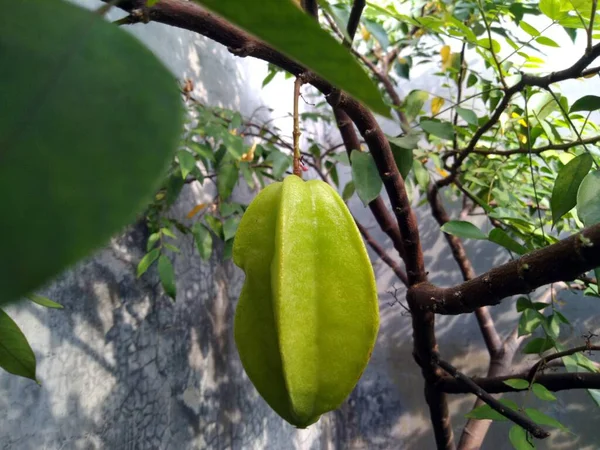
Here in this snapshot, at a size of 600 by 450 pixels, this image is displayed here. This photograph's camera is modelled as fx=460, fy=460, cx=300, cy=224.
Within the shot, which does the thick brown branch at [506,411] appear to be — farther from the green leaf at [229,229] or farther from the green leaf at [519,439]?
the green leaf at [229,229]

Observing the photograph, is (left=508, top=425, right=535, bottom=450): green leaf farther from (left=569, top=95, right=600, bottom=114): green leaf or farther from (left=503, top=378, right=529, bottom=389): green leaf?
(left=569, top=95, right=600, bottom=114): green leaf

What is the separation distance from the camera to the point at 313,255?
0.40m

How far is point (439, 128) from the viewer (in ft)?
2.45

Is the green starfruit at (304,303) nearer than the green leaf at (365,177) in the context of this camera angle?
Yes

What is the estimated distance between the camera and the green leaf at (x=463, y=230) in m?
0.62

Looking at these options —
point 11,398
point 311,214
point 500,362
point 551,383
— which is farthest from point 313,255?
point 500,362

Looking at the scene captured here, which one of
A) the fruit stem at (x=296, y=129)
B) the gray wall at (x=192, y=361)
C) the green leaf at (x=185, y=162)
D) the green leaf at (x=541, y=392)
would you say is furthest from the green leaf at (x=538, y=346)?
the green leaf at (x=185, y=162)

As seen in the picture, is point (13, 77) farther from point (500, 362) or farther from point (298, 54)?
point (500, 362)

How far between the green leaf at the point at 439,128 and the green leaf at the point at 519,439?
46cm

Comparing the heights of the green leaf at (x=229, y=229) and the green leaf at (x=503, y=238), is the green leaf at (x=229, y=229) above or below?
above

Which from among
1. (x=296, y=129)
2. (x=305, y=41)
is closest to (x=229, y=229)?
(x=296, y=129)

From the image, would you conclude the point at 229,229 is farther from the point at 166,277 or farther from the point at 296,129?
the point at 296,129

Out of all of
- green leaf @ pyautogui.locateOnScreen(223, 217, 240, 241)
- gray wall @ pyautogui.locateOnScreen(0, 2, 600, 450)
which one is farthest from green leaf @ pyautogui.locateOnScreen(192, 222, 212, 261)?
gray wall @ pyautogui.locateOnScreen(0, 2, 600, 450)

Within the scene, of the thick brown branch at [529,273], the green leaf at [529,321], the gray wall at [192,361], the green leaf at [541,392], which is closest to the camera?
the thick brown branch at [529,273]
